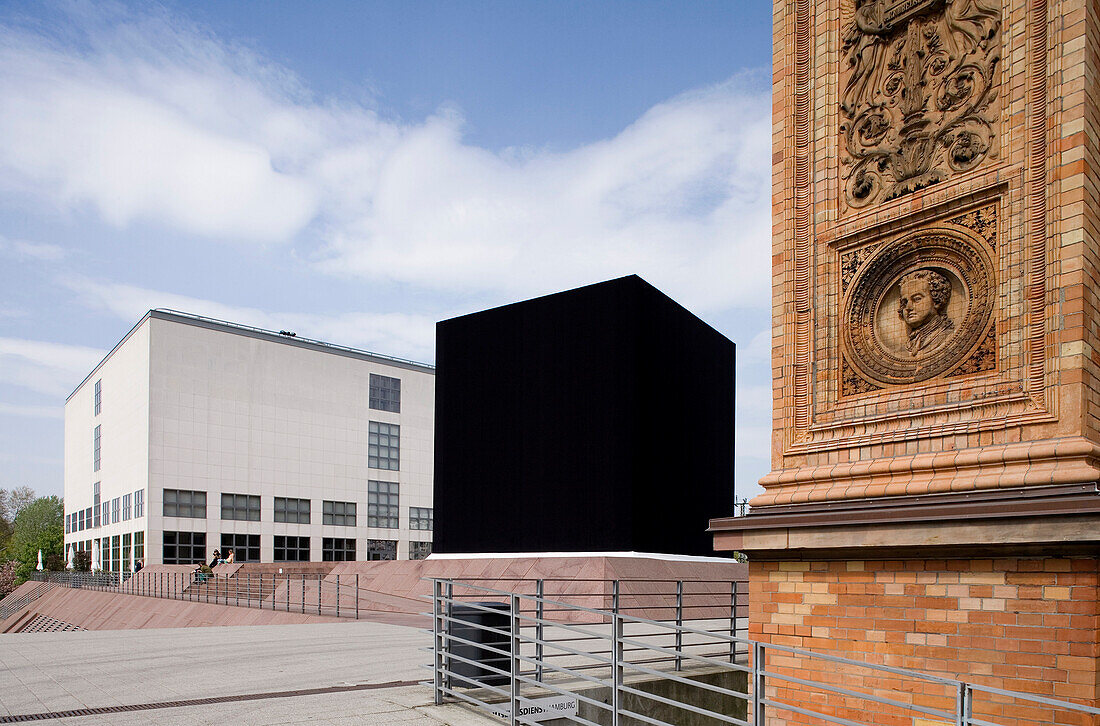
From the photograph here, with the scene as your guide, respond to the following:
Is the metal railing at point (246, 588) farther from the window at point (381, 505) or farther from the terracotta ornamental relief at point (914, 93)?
the terracotta ornamental relief at point (914, 93)

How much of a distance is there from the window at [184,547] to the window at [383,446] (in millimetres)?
10879

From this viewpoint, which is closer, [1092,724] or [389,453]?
[1092,724]

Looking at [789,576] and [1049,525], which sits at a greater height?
[1049,525]

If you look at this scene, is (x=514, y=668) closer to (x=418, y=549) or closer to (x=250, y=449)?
(x=250, y=449)

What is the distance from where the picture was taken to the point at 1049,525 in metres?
6.00

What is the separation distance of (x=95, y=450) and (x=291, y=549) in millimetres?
16235

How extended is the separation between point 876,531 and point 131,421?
160ft

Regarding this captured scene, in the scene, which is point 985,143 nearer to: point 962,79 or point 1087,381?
point 962,79

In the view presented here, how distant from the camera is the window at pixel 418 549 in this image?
5656 cm

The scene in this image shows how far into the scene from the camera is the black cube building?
2481 centimetres

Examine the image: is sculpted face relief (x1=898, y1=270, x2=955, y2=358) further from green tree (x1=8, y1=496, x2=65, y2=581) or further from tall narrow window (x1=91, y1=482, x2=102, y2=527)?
green tree (x1=8, y1=496, x2=65, y2=581)

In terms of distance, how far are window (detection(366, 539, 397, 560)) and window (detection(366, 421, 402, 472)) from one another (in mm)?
4352

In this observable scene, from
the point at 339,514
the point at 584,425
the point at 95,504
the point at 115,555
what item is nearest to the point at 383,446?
the point at 339,514

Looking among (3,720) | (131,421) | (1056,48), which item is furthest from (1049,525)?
(131,421)
